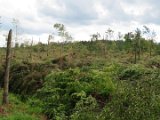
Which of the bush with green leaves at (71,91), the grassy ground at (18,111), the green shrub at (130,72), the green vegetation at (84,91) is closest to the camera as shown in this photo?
the green vegetation at (84,91)

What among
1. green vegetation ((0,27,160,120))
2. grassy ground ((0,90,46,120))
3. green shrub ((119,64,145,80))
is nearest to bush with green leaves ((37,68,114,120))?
green vegetation ((0,27,160,120))

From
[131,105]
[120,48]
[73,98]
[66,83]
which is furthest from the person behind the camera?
[120,48]

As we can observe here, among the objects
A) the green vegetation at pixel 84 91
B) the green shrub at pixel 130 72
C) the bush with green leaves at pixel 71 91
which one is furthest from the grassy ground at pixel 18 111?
the green shrub at pixel 130 72

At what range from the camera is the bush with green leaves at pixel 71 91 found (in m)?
22.2

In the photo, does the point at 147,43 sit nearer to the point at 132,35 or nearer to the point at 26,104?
the point at 132,35

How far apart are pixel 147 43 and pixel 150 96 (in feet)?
Answer: 155

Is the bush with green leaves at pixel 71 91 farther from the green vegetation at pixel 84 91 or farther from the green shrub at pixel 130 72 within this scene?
the green shrub at pixel 130 72

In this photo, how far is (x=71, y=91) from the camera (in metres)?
23.9

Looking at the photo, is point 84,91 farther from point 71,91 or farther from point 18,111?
point 18,111

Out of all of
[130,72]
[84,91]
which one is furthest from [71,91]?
[130,72]

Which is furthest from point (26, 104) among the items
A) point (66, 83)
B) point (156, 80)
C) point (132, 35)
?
point (132, 35)

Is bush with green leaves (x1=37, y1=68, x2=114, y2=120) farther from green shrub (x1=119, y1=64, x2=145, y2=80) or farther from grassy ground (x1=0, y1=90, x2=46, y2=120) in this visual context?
green shrub (x1=119, y1=64, x2=145, y2=80)

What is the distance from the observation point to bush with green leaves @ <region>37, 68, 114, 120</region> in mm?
A: 22206

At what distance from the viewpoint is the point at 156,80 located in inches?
407
